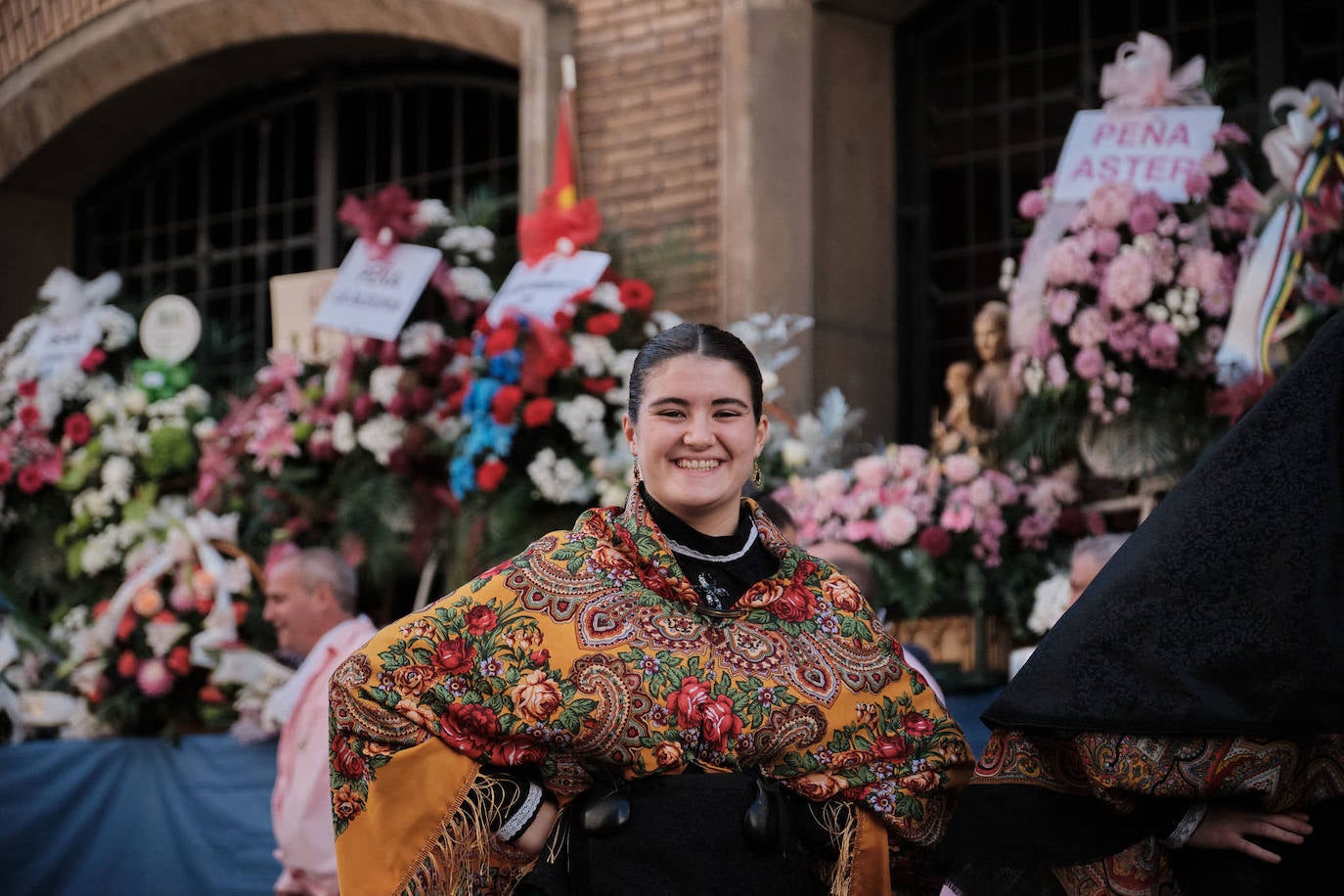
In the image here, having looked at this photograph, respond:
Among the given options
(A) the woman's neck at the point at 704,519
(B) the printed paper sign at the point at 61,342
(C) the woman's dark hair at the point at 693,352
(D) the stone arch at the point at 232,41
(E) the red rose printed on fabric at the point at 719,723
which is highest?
(D) the stone arch at the point at 232,41

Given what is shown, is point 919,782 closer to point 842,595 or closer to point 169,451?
point 842,595

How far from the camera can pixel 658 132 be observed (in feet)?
27.9

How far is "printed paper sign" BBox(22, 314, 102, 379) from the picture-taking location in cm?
919

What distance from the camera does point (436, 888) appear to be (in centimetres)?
346

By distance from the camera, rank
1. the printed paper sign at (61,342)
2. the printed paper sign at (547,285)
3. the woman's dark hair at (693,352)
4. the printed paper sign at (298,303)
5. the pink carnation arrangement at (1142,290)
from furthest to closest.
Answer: the printed paper sign at (61,342)
the printed paper sign at (298,303)
the printed paper sign at (547,285)
the pink carnation arrangement at (1142,290)
the woman's dark hair at (693,352)

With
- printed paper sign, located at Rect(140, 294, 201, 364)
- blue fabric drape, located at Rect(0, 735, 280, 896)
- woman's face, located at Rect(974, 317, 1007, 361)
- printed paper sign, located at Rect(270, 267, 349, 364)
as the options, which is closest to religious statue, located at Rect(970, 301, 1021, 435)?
woman's face, located at Rect(974, 317, 1007, 361)

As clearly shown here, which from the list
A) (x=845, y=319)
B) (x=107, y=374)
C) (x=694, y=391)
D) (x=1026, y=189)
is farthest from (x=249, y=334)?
(x=694, y=391)

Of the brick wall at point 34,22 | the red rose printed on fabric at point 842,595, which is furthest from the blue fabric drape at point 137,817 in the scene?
the brick wall at point 34,22

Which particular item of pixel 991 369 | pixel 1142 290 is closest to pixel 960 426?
pixel 991 369

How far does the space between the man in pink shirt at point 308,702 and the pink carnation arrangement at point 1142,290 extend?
2365 mm

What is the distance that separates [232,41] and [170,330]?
179 centimetres

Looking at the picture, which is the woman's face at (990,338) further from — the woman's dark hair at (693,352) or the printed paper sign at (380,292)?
the woman's dark hair at (693,352)

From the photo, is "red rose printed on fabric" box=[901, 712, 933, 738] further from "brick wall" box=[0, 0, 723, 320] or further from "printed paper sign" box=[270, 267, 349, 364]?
"printed paper sign" box=[270, 267, 349, 364]

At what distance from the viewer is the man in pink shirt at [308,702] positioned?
6.11m
